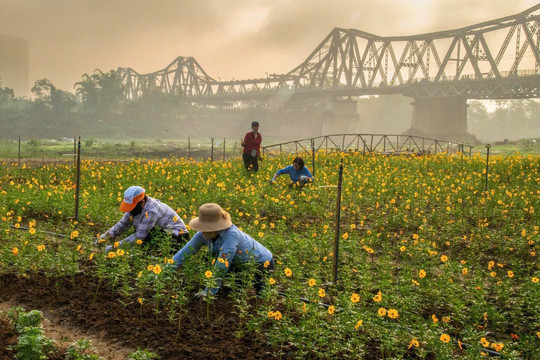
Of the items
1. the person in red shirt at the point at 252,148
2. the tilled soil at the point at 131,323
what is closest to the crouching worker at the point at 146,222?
the tilled soil at the point at 131,323

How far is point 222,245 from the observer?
5.10m

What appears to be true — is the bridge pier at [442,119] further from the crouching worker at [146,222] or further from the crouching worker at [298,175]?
the crouching worker at [146,222]

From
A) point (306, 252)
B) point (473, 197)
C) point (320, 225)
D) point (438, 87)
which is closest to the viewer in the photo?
point (306, 252)

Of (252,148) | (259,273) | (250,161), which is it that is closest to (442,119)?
(250,161)

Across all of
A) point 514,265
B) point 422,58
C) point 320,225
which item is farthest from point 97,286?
point 422,58

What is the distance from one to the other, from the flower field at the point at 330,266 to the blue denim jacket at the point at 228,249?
129 mm

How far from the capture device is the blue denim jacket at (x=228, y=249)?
5.02 meters

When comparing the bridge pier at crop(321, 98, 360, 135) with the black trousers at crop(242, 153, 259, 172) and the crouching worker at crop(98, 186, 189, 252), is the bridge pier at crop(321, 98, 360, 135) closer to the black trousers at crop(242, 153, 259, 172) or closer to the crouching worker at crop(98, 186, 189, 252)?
the black trousers at crop(242, 153, 259, 172)

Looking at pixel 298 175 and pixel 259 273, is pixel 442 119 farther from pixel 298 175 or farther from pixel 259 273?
pixel 259 273

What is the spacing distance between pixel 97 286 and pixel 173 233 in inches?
45.3

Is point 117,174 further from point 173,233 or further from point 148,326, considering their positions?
point 148,326

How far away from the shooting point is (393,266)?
659 cm

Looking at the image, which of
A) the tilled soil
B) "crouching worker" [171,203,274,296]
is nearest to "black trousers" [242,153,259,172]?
"crouching worker" [171,203,274,296]

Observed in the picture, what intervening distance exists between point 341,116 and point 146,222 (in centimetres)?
6433
